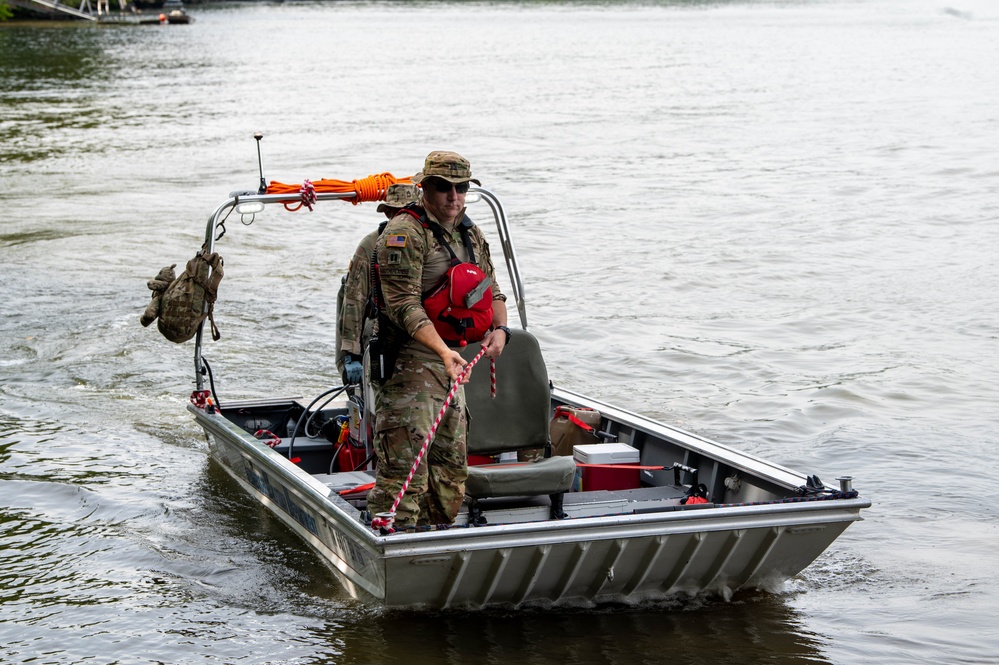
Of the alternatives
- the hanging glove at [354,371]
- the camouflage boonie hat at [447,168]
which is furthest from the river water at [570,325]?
the camouflage boonie hat at [447,168]

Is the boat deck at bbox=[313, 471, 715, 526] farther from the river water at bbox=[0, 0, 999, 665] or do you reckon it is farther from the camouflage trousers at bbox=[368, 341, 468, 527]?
the river water at bbox=[0, 0, 999, 665]

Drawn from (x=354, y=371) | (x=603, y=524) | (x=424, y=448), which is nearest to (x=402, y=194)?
(x=354, y=371)

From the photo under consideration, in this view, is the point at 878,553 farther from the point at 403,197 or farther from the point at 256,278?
the point at 256,278

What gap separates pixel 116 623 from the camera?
554 centimetres

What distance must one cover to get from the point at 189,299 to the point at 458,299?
2.26 m

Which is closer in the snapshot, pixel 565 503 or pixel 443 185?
pixel 443 185

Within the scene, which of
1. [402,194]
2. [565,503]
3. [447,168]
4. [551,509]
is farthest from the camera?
[402,194]

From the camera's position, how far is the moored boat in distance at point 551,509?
15.9 ft

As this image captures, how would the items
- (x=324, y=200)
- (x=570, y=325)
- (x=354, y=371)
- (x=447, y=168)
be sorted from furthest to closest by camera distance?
(x=570, y=325) → (x=324, y=200) → (x=354, y=371) → (x=447, y=168)

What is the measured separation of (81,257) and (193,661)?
961cm

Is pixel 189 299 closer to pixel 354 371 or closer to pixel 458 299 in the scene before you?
pixel 354 371

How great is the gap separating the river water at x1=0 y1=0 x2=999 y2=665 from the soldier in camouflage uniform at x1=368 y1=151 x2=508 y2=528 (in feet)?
2.03

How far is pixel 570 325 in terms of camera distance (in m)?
11.6

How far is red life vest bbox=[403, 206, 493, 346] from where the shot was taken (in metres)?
4.91
